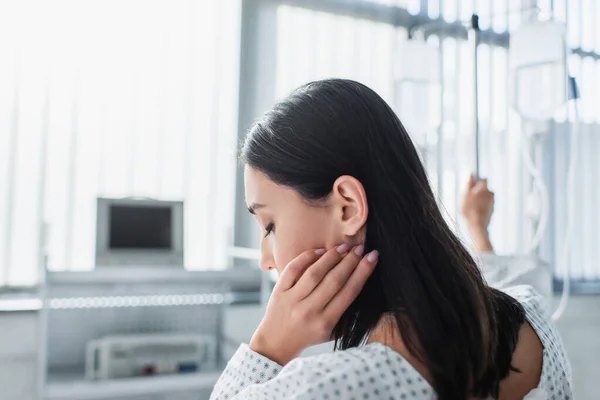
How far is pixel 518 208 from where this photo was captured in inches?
116

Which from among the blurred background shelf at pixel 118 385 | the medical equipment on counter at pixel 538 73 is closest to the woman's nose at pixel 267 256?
the blurred background shelf at pixel 118 385

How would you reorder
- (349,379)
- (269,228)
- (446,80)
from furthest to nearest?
(446,80)
(269,228)
(349,379)

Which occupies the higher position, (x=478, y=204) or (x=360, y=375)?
(x=478, y=204)

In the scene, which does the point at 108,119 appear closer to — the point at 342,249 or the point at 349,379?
the point at 342,249

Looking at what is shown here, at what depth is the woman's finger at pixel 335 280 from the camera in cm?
77

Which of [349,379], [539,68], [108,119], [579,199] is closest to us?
[349,379]

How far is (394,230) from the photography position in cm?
75

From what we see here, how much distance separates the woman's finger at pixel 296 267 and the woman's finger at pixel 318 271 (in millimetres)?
15

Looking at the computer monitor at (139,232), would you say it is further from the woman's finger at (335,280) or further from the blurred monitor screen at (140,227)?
the woman's finger at (335,280)

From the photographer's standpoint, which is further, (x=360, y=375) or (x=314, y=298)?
(x=314, y=298)

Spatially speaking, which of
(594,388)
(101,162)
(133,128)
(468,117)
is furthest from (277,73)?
(594,388)

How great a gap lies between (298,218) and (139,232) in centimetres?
128

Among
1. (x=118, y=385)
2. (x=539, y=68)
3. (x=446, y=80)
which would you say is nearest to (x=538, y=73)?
(x=539, y=68)

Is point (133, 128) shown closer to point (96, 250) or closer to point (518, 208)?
point (96, 250)
